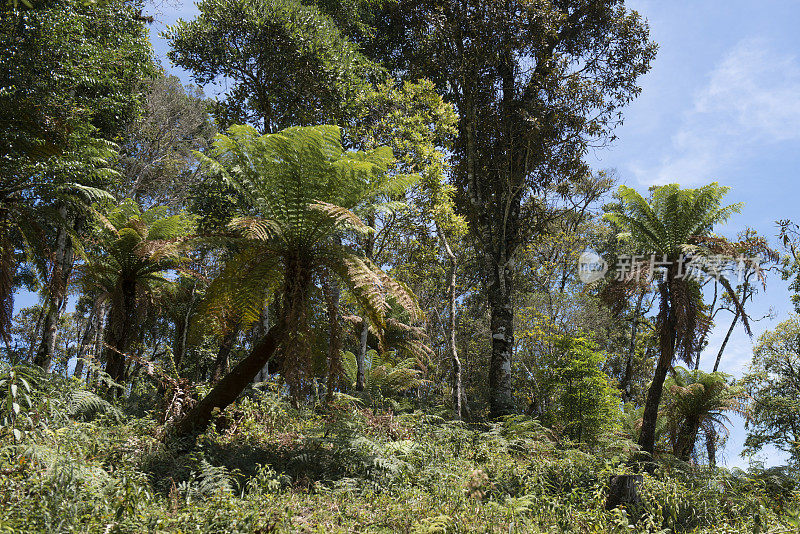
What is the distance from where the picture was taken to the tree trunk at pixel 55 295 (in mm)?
7773

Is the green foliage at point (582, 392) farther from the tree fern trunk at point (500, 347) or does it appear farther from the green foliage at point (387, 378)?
the green foliage at point (387, 378)

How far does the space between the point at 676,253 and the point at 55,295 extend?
1121 cm

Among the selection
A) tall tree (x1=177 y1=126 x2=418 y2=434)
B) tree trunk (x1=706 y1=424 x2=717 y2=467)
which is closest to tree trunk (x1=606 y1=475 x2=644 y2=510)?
tall tree (x1=177 y1=126 x2=418 y2=434)

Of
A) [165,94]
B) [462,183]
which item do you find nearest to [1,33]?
[462,183]

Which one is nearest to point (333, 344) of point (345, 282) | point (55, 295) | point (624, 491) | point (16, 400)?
point (345, 282)

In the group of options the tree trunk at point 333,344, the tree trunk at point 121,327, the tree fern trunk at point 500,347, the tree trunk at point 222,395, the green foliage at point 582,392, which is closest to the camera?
the tree trunk at point 333,344

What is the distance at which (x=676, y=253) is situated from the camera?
10445 mm

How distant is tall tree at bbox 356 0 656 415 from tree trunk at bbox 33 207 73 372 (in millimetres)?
8685

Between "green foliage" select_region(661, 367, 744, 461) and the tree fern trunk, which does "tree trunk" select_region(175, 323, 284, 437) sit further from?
"green foliage" select_region(661, 367, 744, 461)

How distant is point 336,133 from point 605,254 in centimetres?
1921

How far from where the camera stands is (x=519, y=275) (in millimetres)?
19094

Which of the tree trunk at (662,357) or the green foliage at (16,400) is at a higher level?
the tree trunk at (662,357)

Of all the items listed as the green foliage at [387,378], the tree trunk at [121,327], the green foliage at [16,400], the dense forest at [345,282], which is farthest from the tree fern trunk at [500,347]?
the green foliage at [16,400]

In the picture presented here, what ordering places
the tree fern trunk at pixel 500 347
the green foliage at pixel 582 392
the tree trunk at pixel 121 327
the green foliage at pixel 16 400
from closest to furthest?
the green foliage at pixel 16 400, the tree trunk at pixel 121 327, the green foliage at pixel 582 392, the tree fern trunk at pixel 500 347
